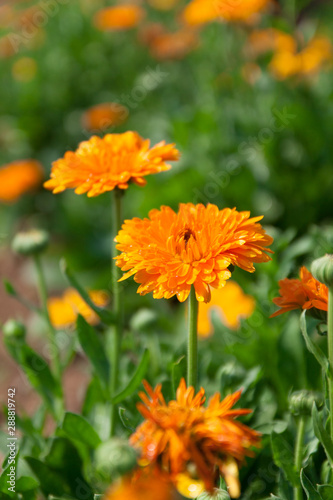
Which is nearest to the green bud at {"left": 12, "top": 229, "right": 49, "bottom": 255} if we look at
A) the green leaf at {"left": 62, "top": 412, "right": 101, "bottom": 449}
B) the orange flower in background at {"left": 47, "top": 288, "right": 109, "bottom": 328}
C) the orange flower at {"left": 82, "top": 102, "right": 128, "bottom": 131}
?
the green leaf at {"left": 62, "top": 412, "right": 101, "bottom": 449}

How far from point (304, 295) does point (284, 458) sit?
0.38 m

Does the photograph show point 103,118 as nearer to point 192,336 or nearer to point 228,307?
point 228,307

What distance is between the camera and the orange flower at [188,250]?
1101 millimetres

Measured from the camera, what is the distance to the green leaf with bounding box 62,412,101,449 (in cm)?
151

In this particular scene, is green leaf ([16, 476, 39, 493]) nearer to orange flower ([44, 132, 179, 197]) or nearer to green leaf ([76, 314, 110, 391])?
green leaf ([76, 314, 110, 391])

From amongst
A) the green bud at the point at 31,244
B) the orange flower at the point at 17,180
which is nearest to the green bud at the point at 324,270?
the green bud at the point at 31,244

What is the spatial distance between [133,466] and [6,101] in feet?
13.4

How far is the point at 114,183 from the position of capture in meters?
1.34

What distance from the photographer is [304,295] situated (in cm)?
119

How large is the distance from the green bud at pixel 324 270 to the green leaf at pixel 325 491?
16.9 inches

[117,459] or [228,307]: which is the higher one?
[117,459]

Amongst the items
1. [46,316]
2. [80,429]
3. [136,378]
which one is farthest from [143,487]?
Answer: [46,316]

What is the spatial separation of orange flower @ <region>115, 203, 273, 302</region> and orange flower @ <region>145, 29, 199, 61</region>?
2651 mm

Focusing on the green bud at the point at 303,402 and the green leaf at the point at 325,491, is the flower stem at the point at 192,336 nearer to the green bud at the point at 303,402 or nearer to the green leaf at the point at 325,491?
the green bud at the point at 303,402
